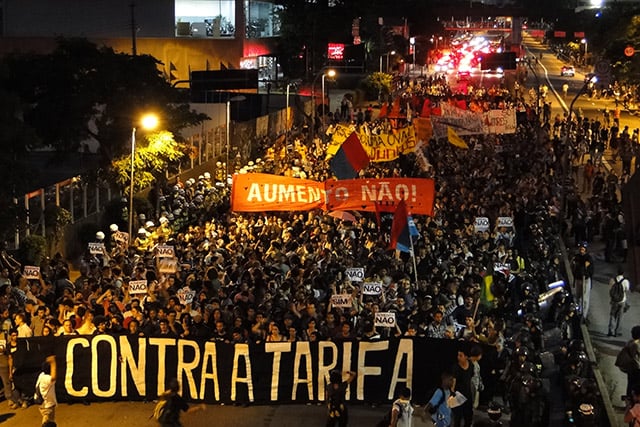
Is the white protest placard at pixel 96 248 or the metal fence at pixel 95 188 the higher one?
the white protest placard at pixel 96 248

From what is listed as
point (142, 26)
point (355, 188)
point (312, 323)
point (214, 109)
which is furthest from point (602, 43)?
point (312, 323)

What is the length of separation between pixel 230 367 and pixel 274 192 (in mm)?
6334

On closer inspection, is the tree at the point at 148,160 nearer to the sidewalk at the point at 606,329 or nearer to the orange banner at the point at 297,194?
the orange banner at the point at 297,194

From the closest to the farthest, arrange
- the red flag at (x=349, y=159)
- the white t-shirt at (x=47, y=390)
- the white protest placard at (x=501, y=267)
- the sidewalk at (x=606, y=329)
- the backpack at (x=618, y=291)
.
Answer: the white t-shirt at (x=47, y=390)
the sidewalk at (x=606, y=329)
the white protest placard at (x=501, y=267)
the backpack at (x=618, y=291)
the red flag at (x=349, y=159)

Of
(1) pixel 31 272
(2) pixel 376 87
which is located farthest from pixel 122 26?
(1) pixel 31 272

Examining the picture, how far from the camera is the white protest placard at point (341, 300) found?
49.4 feet

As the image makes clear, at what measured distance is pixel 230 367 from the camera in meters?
13.7

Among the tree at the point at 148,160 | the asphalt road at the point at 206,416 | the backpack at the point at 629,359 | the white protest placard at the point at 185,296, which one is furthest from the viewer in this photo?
the tree at the point at 148,160

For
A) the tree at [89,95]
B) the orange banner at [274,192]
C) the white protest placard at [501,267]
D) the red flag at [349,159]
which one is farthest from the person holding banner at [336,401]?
the tree at [89,95]

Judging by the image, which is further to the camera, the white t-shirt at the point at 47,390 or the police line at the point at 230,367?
the police line at the point at 230,367

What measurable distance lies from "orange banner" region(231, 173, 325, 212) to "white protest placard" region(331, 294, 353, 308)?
4.67 meters

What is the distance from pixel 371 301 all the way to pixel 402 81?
60765 millimetres

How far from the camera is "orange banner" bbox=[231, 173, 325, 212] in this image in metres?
19.5

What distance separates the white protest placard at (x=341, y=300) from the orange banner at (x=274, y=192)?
467cm
